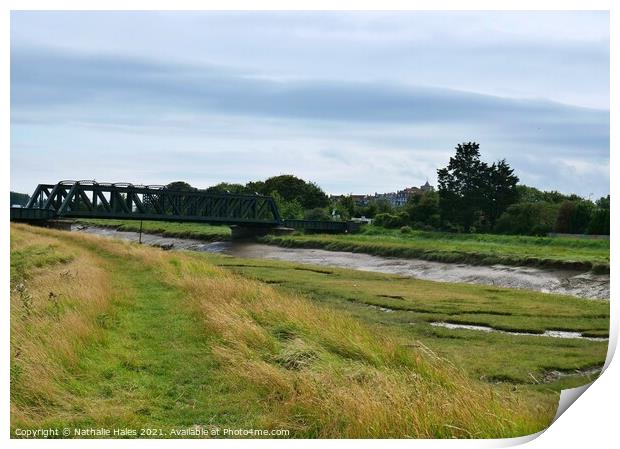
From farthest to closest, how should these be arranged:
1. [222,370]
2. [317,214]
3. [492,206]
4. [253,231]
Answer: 1. [253,231]
2. [317,214]
3. [492,206]
4. [222,370]

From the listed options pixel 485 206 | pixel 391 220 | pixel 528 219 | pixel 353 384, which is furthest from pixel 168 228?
pixel 353 384

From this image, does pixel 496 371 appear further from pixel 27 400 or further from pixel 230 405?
pixel 27 400

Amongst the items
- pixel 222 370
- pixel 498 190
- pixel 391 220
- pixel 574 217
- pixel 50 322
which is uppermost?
pixel 498 190

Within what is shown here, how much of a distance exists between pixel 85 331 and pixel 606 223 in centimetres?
698

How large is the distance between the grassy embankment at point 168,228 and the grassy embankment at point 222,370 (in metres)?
1.10

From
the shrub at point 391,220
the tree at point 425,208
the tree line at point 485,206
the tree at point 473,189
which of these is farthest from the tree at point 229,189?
the tree at point 473,189

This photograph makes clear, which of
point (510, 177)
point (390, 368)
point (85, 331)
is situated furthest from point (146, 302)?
point (510, 177)

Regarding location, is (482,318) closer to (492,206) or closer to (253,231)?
(492,206)

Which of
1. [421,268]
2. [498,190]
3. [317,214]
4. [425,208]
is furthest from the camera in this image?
[421,268]

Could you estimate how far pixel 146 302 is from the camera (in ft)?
40.4

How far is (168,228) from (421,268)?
10598mm

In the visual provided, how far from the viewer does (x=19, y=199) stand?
9.05 metres

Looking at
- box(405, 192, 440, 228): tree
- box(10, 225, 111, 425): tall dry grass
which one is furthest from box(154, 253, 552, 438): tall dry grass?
box(405, 192, 440, 228): tree

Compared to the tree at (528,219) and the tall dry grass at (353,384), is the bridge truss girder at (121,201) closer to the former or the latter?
the tall dry grass at (353,384)
